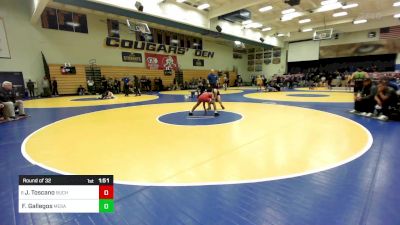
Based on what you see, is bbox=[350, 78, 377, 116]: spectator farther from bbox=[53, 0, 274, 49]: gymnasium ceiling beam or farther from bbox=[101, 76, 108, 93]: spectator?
bbox=[101, 76, 108, 93]: spectator

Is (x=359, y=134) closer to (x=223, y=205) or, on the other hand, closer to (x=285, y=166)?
(x=285, y=166)

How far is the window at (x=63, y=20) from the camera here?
14.9 meters

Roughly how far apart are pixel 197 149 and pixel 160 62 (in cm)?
1930

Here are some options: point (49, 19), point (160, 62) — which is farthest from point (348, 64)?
point (49, 19)

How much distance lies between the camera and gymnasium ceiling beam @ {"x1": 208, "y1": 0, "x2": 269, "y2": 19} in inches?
514

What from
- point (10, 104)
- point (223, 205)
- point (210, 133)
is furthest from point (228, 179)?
point (10, 104)

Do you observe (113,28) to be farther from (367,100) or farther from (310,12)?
(367,100)

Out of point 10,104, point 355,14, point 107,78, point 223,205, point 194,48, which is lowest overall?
point 223,205

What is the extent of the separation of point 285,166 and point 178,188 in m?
1.43

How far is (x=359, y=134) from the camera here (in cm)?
418

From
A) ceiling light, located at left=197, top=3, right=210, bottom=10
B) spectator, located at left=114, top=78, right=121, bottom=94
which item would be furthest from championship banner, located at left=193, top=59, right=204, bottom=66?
ceiling light, located at left=197, top=3, right=210, bottom=10

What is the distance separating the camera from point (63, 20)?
1550 cm

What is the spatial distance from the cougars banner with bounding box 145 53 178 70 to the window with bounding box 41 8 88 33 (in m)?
5.79

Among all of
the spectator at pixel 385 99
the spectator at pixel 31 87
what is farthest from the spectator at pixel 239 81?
the spectator at pixel 385 99
